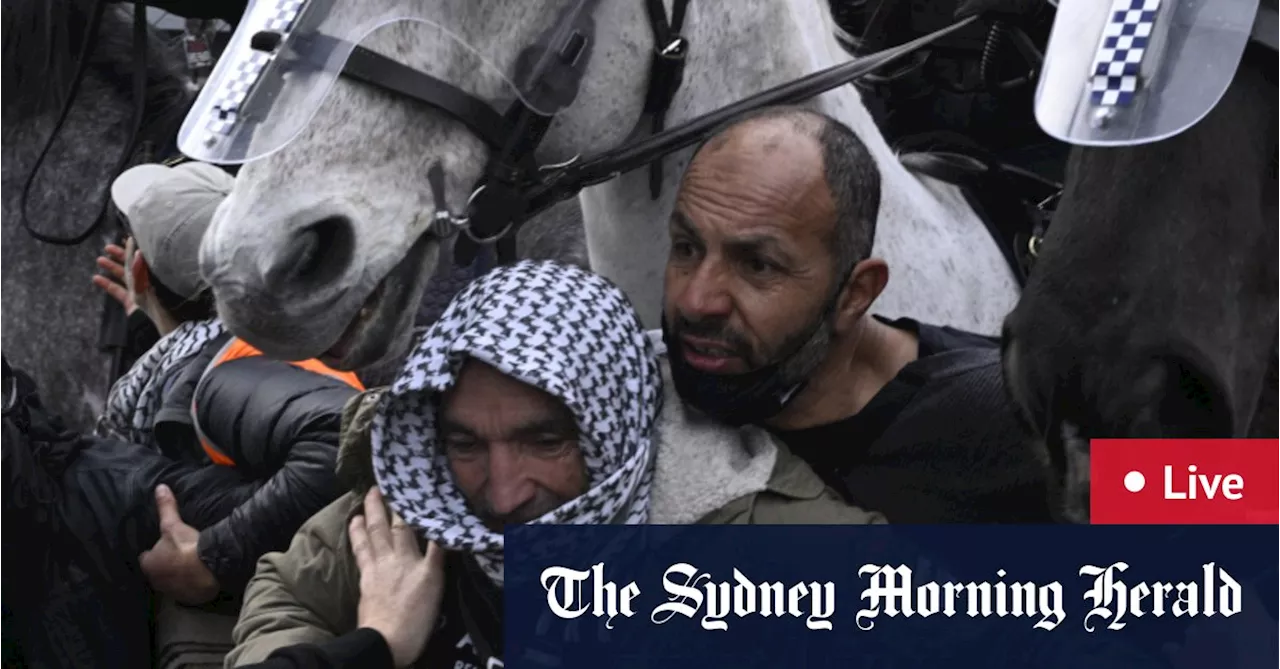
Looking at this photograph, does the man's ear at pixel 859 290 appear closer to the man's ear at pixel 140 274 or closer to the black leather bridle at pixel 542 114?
the black leather bridle at pixel 542 114

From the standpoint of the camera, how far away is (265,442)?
11.6ft

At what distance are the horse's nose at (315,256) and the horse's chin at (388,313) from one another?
0.24 ft

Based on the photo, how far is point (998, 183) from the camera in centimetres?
390

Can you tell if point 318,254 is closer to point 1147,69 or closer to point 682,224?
point 682,224

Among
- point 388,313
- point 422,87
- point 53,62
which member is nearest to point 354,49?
point 422,87

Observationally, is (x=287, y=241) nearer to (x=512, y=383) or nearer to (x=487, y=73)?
(x=487, y=73)

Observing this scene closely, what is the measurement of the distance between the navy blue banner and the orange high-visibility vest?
1.18 m

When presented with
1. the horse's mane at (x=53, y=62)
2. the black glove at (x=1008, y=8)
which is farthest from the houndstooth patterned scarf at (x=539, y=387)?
the horse's mane at (x=53, y=62)

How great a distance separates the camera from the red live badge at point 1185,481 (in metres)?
2.42

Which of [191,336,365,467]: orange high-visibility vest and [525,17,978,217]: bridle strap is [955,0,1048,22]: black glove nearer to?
[525,17,978,217]: bridle strap

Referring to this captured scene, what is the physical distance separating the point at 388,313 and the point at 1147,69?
1229mm

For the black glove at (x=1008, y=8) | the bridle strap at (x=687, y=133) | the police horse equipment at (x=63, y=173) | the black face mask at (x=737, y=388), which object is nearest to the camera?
the black face mask at (x=737, y=388)

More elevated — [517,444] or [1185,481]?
[1185,481]

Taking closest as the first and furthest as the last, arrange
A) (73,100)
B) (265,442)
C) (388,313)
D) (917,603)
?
1. (917,603)
2. (388,313)
3. (265,442)
4. (73,100)
